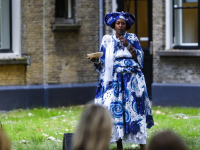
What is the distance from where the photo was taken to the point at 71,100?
13.3 m

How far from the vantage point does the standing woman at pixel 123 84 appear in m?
7.54

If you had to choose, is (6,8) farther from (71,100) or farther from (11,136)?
(11,136)

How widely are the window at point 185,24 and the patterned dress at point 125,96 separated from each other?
18.6 feet

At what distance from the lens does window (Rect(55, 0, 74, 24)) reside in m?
13.5

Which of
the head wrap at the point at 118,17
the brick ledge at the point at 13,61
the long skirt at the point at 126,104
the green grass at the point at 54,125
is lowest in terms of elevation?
the green grass at the point at 54,125

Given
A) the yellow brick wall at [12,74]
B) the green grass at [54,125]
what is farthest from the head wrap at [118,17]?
the yellow brick wall at [12,74]

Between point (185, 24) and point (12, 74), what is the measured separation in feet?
14.3

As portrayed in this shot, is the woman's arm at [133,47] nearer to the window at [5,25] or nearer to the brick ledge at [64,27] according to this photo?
the brick ledge at [64,27]

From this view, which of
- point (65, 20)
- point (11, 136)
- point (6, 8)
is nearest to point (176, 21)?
point (65, 20)

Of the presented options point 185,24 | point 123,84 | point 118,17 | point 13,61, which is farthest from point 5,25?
point 123,84

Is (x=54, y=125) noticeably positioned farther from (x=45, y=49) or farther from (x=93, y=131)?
(x=93, y=131)

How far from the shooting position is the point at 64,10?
1359 centimetres

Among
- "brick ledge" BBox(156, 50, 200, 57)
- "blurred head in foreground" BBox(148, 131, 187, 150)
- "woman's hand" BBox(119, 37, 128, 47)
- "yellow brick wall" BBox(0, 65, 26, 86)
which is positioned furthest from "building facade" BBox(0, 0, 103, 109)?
"blurred head in foreground" BBox(148, 131, 187, 150)

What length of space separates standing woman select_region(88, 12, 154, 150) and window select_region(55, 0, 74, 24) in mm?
5918
